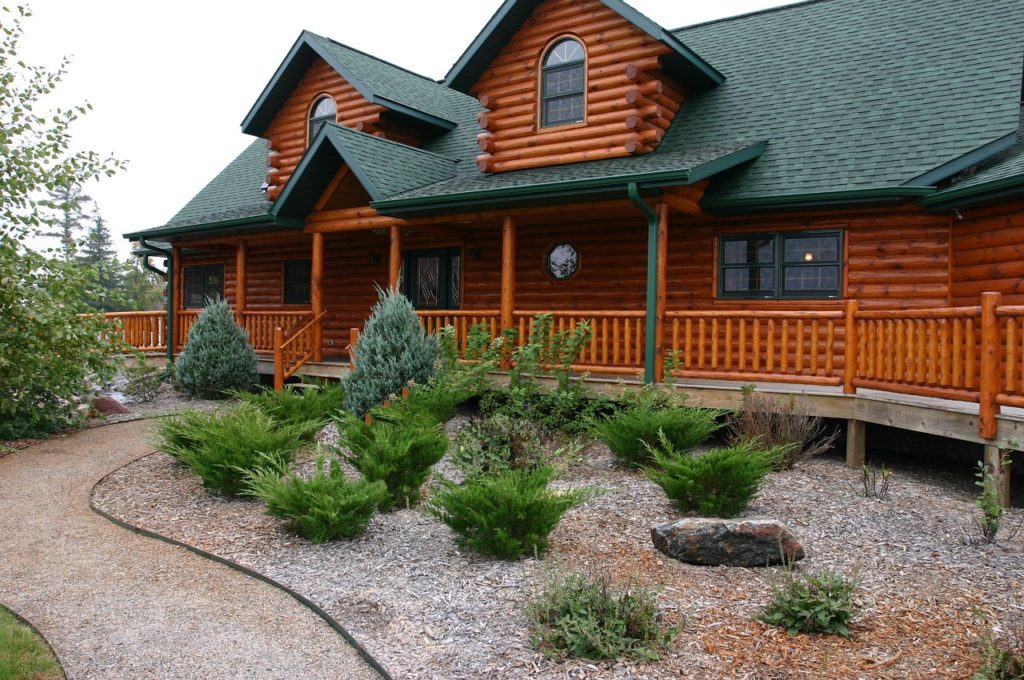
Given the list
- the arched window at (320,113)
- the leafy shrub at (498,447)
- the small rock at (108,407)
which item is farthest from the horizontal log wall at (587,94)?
the small rock at (108,407)

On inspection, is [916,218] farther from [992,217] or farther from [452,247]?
[452,247]

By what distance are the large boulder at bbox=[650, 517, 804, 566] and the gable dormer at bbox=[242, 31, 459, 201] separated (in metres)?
11.6

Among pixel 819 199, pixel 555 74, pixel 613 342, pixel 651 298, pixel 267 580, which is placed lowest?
pixel 267 580

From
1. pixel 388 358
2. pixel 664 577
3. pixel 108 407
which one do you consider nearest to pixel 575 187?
pixel 388 358

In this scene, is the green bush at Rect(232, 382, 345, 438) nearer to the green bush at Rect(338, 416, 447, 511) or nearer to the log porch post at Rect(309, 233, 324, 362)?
the green bush at Rect(338, 416, 447, 511)

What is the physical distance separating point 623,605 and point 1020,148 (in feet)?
29.4

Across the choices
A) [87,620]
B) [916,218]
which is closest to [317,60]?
[916,218]

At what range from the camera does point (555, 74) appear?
13094mm

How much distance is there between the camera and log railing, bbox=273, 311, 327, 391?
46.6 feet

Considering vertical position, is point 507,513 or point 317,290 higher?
point 317,290

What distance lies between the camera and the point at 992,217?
997 centimetres

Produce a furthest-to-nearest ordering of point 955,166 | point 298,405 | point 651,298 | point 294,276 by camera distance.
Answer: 1. point 294,276
2. point 298,405
3. point 651,298
4. point 955,166

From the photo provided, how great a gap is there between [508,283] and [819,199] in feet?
14.4

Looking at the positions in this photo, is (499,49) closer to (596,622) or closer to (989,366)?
(989,366)
